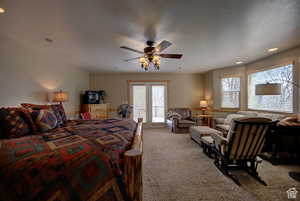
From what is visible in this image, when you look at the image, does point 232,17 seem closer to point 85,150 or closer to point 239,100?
point 85,150

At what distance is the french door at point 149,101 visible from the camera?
20.0 ft

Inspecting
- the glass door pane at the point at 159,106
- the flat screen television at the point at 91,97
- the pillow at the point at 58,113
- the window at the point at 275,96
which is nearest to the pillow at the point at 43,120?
the pillow at the point at 58,113

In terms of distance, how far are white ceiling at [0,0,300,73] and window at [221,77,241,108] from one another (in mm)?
1978

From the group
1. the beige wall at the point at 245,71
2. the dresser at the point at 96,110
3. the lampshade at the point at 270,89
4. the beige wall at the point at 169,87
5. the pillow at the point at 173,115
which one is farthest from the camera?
the beige wall at the point at 169,87

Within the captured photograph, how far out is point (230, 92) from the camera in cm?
510

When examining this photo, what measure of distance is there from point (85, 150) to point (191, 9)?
2.14 metres

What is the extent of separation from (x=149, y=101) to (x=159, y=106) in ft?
1.84

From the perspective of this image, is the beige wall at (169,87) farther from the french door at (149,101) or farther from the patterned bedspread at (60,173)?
the patterned bedspread at (60,173)

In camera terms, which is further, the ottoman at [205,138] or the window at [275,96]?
the window at [275,96]

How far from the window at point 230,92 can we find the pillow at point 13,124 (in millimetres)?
5942

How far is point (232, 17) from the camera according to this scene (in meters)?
1.89

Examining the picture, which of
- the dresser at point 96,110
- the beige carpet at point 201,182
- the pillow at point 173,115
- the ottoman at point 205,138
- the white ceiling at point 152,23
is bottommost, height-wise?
the beige carpet at point 201,182

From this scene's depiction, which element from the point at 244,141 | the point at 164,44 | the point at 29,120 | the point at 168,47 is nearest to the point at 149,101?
the point at 168,47

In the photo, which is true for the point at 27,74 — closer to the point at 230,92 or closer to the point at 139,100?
the point at 139,100
